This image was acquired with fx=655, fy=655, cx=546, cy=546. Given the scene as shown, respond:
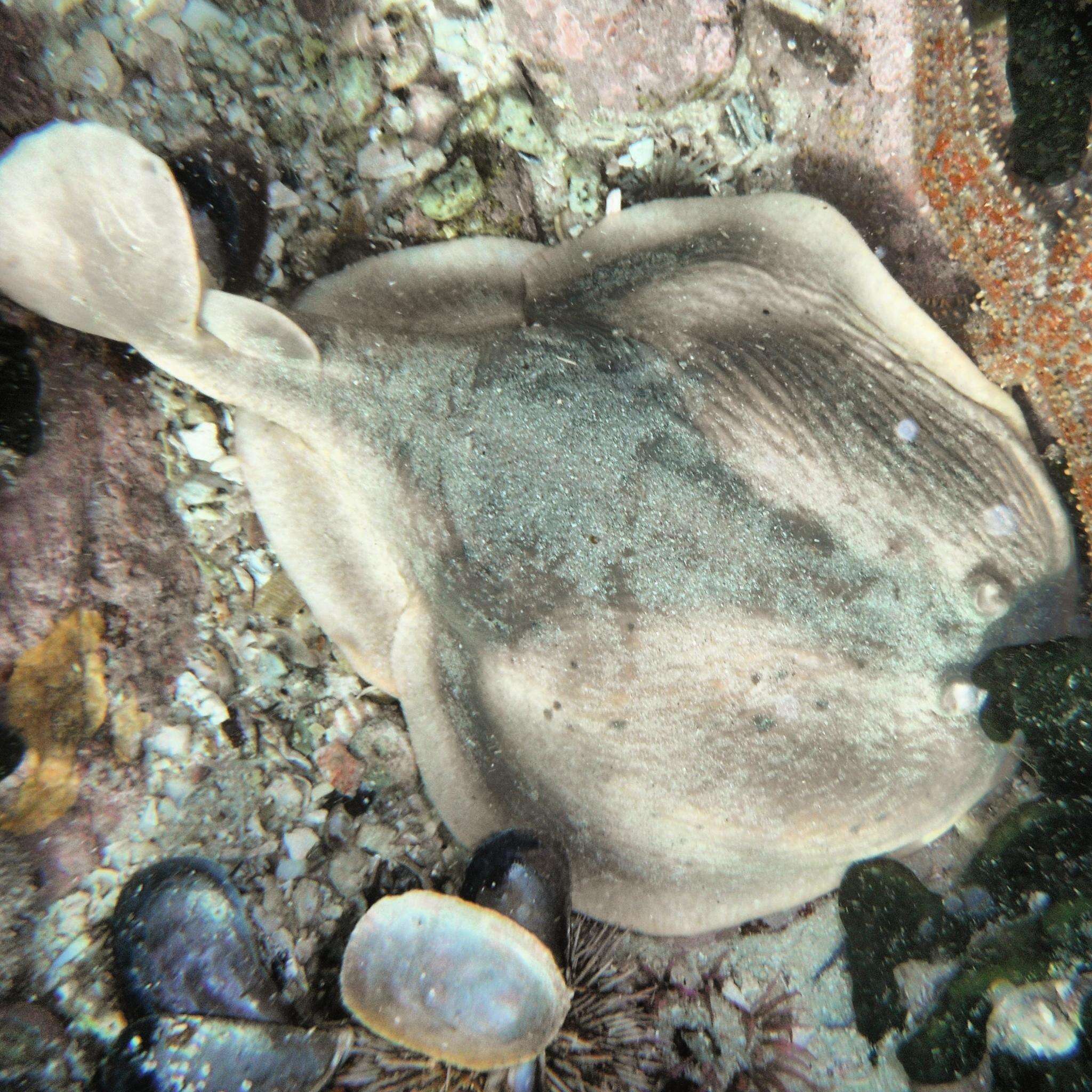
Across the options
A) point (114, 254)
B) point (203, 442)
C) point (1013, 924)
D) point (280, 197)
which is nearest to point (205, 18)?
point (280, 197)

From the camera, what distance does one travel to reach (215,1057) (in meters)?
2.28

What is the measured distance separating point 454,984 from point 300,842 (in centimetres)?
93

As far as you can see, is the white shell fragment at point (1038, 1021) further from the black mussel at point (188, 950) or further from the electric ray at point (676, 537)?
the black mussel at point (188, 950)

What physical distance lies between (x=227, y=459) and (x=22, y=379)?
2.85 feet

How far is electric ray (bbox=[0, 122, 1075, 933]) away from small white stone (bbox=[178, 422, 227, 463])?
149 mm

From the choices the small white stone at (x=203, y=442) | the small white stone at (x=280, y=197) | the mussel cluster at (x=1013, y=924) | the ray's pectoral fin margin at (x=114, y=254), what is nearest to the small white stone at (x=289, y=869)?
the small white stone at (x=203, y=442)

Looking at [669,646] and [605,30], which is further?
[605,30]

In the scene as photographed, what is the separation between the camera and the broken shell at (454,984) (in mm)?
2414

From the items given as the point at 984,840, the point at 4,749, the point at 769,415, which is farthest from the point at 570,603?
the point at 984,840

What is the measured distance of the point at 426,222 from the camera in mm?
3346

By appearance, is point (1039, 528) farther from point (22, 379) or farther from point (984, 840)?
point (22, 379)

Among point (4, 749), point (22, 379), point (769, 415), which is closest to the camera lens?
point (4, 749)

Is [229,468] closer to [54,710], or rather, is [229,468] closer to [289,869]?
[54,710]

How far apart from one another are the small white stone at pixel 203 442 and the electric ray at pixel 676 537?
0.15m
